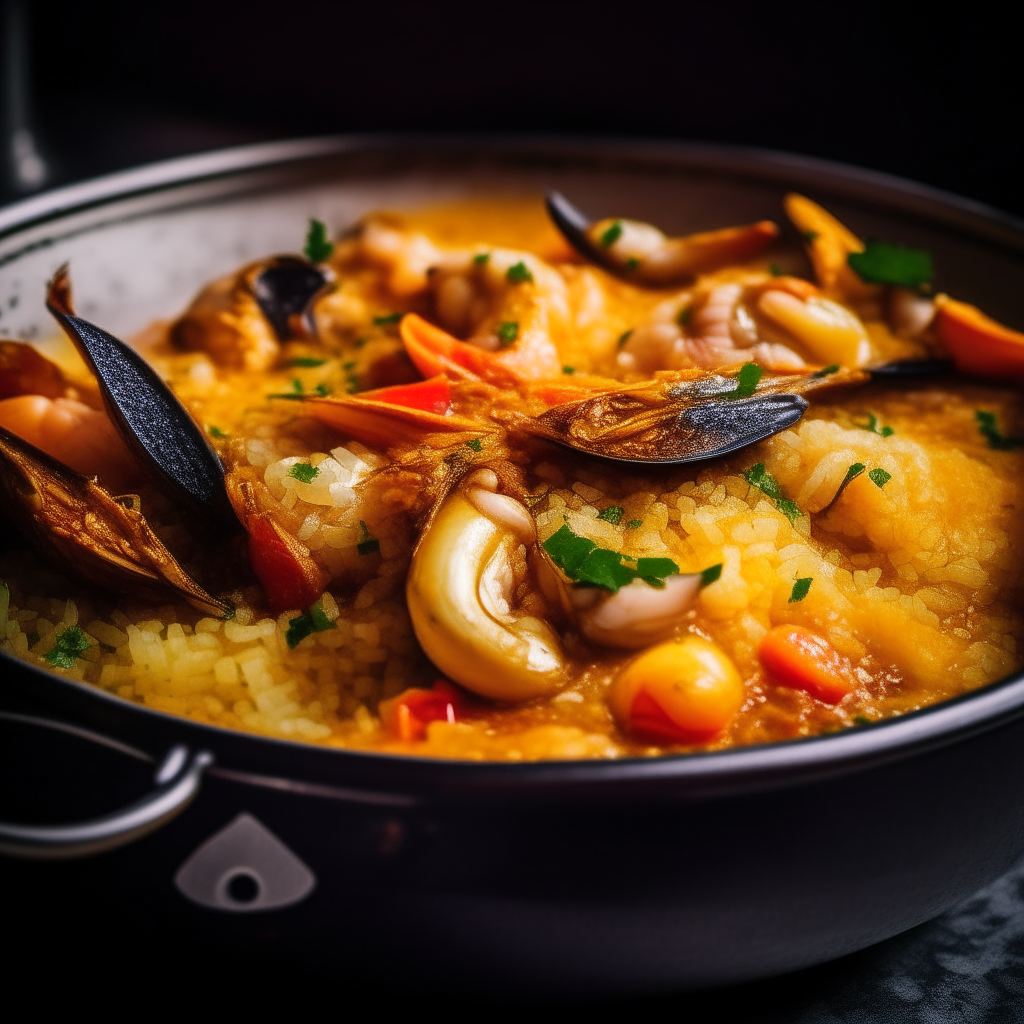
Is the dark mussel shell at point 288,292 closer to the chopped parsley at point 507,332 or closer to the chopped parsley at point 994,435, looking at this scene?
the chopped parsley at point 507,332

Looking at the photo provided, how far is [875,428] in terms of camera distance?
6.42 ft

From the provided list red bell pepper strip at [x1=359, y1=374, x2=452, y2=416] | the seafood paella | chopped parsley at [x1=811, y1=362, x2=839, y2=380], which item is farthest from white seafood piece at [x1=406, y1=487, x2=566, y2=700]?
chopped parsley at [x1=811, y1=362, x2=839, y2=380]

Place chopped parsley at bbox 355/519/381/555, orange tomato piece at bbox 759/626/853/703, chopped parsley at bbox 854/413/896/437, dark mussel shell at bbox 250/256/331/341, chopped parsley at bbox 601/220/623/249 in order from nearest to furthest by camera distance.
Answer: orange tomato piece at bbox 759/626/853/703, chopped parsley at bbox 355/519/381/555, chopped parsley at bbox 854/413/896/437, dark mussel shell at bbox 250/256/331/341, chopped parsley at bbox 601/220/623/249

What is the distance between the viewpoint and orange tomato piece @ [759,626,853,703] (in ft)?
5.11

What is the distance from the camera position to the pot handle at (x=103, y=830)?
1118mm

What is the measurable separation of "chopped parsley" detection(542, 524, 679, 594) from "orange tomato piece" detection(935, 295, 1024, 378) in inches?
42.0

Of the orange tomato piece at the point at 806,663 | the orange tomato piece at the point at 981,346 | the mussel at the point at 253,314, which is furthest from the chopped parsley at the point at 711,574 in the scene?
the mussel at the point at 253,314

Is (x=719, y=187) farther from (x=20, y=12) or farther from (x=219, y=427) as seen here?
(x=20, y=12)

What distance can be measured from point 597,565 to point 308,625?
0.44 m

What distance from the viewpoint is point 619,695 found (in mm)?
1491

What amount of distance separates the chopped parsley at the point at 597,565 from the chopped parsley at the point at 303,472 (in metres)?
0.39

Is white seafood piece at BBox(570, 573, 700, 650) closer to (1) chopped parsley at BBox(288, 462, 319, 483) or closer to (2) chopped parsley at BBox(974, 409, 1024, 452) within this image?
(1) chopped parsley at BBox(288, 462, 319, 483)

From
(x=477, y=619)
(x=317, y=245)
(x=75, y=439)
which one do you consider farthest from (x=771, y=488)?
(x=317, y=245)

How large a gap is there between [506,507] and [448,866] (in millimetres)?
588
